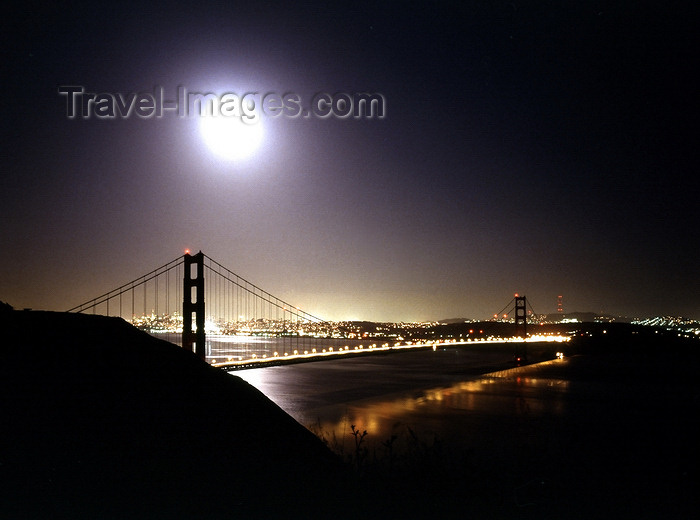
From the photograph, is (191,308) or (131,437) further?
(191,308)

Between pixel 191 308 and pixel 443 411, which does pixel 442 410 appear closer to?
pixel 443 411

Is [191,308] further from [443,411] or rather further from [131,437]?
[131,437]

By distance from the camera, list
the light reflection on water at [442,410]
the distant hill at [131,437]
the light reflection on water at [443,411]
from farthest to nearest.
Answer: the light reflection on water at [443,411]
the light reflection on water at [442,410]
the distant hill at [131,437]

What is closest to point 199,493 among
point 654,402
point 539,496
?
point 539,496

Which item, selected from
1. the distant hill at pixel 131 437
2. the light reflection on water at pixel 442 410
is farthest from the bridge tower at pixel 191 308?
the distant hill at pixel 131 437

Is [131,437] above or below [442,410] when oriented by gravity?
above

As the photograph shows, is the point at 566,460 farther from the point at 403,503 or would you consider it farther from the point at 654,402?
the point at 654,402

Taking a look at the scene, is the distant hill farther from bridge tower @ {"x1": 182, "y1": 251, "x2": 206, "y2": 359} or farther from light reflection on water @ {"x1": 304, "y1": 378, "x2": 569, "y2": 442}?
bridge tower @ {"x1": 182, "y1": 251, "x2": 206, "y2": 359}

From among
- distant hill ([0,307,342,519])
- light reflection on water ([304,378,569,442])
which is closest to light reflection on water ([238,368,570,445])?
light reflection on water ([304,378,569,442])

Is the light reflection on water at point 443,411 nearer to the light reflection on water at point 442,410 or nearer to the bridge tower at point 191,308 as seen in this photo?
the light reflection on water at point 442,410

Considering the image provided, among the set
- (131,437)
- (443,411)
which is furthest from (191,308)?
(131,437)
